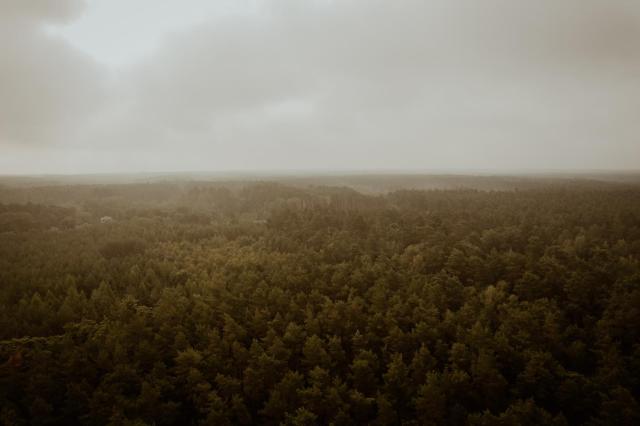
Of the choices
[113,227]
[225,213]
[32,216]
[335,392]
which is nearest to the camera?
[335,392]

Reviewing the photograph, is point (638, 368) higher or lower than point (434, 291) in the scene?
lower

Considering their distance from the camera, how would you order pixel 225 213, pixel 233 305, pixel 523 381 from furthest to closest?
pixel 225 213 → pixel 233 305 → pixel 523 381

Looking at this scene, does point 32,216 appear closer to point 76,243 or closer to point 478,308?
point 76,243

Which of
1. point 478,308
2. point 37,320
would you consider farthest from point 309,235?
point 37,320

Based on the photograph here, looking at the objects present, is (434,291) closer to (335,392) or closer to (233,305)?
(335,392)

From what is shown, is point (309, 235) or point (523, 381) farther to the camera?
point (309, 235)

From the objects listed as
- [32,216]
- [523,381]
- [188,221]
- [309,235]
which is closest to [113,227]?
[188,221]
